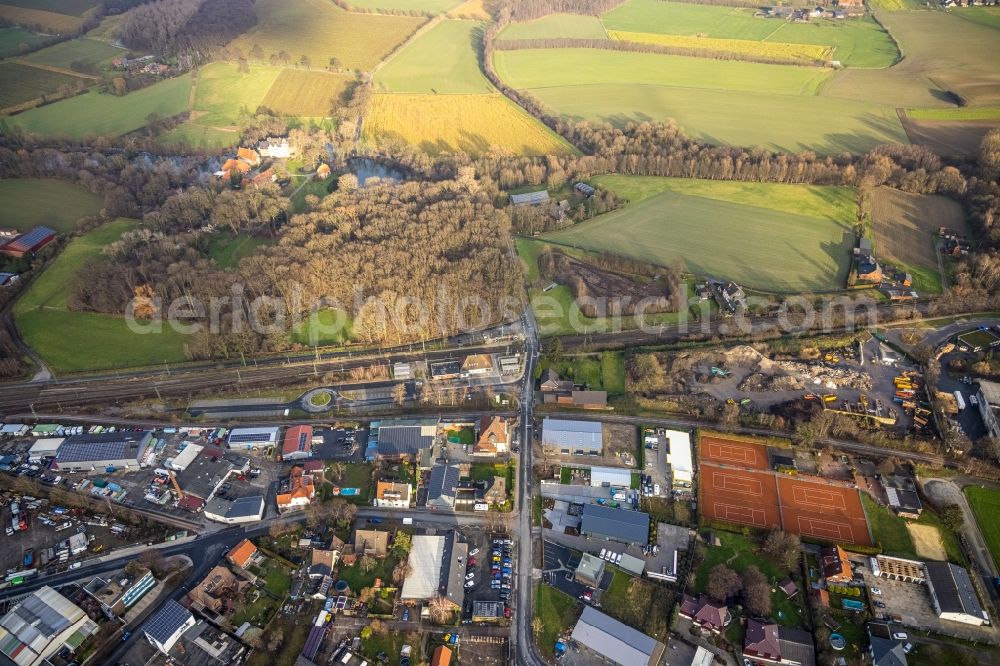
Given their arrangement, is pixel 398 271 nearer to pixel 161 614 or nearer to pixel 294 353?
pixel 294 353

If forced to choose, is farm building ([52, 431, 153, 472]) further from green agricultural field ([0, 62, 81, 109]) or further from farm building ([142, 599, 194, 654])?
green agricultural field ([0, 62, 81, 109])

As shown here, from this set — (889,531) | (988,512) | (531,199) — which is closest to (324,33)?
(531,199)

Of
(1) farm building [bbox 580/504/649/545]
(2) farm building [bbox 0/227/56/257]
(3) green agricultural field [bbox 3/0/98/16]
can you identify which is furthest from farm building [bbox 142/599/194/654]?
(3) green agricultural field [bbox 3/0/98/16]

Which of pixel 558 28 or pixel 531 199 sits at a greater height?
pixel 558 28

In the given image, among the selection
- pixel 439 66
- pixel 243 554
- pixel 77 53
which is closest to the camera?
pixel 243 554

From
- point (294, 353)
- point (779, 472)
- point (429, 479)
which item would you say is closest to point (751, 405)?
point (779, 472)

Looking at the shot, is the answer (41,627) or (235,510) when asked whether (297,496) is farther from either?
(41,627)
